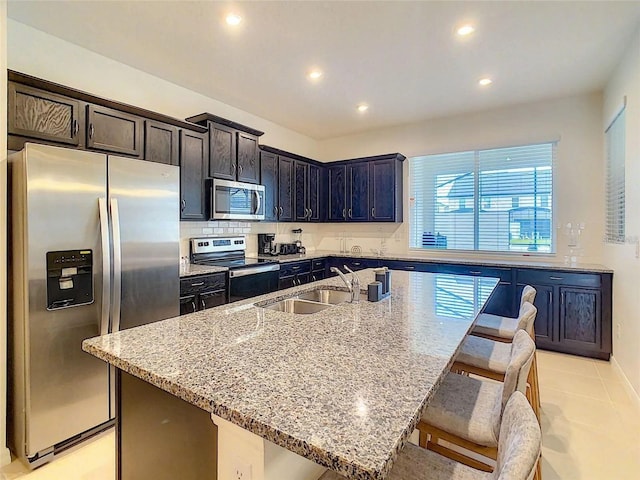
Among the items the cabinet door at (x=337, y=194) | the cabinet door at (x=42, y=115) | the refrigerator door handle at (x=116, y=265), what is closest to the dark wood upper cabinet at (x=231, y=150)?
the cabinet door at (x=42, y=115)

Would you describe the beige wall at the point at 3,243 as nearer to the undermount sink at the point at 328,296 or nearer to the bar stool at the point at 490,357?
the undermount sink at the point at 328,296

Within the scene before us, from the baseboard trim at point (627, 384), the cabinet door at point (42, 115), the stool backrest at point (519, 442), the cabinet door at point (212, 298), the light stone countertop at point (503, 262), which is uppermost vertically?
the cabinet door at point (42, 115)

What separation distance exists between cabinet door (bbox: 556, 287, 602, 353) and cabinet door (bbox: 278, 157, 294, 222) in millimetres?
3351

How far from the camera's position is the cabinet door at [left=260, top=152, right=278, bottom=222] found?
4.32 m

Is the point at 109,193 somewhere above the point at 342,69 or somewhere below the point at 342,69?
below

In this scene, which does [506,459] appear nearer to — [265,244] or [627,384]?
[627,384]

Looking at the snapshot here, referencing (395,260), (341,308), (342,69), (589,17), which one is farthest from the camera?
(395,260)

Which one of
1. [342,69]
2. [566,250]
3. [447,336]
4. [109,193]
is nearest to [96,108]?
[109,193]

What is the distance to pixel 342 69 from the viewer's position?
10.7 ft

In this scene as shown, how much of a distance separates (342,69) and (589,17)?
191 cm

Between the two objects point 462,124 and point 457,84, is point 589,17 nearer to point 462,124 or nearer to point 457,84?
point 457,84

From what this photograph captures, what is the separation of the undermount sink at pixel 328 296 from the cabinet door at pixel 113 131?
1.93 meters

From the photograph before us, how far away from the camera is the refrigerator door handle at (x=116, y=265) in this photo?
223cm

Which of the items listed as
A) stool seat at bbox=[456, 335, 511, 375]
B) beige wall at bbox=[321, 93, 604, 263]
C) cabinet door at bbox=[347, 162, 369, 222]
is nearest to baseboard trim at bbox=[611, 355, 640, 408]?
beige wall at bbox=[321, 93, 604, 263]
